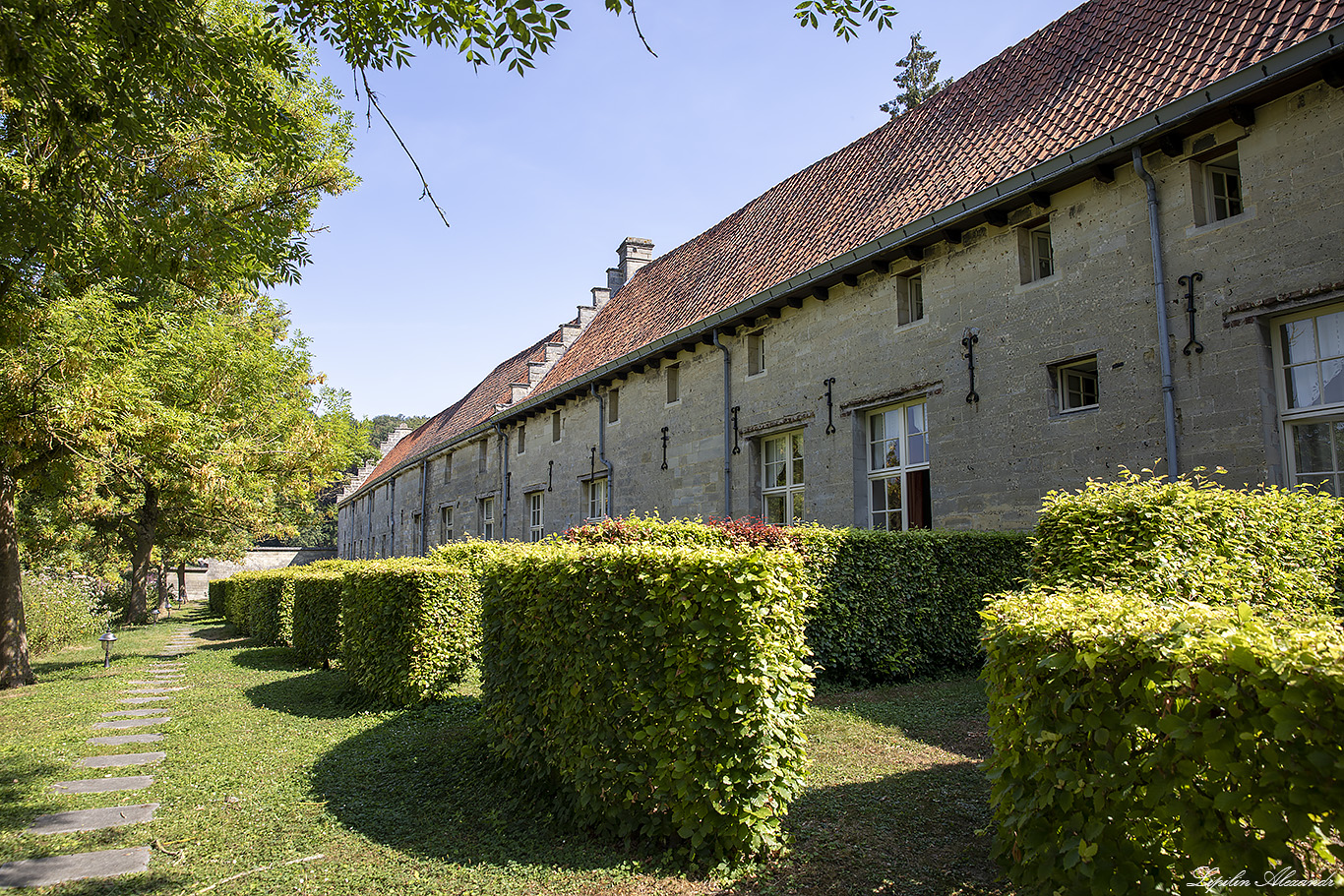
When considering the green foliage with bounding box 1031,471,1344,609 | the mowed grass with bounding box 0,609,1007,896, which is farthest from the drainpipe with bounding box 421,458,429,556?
the green foliage with bounding box 1031,471,1344,609

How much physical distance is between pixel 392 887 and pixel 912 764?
3412 mm

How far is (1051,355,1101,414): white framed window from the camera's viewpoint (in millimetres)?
9203

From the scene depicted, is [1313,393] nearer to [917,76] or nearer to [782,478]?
[782,478]

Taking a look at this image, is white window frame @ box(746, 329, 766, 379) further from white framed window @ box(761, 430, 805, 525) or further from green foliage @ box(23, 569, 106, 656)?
green foliage @ box(23, 569, 106, 656)

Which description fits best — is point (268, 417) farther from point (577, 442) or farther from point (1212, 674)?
point (1212, 674)

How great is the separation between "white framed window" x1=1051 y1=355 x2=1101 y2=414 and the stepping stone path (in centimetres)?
961

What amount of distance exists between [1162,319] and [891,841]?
668 cm

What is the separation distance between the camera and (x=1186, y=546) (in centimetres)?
517

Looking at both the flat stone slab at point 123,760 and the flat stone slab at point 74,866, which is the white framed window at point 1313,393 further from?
the flat stone slab at point 123,760

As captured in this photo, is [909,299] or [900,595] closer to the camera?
[900,595]

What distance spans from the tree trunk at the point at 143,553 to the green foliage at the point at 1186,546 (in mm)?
20885

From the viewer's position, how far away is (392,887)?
12.7ft

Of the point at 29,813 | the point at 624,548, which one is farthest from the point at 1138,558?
the point at 29,813

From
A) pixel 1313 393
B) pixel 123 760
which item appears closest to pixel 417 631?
pixel 123 760
